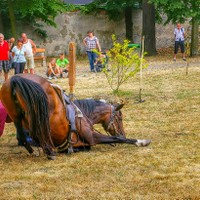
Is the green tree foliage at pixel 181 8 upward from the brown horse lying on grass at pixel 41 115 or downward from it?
upward

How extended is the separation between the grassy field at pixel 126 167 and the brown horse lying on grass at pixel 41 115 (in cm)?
25

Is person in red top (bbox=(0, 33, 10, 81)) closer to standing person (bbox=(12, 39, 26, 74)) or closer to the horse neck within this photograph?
standing person (bbox=(12, 39, 26, 74))

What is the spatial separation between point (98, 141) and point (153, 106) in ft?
15.6

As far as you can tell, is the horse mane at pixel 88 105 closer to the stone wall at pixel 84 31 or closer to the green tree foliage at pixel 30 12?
the green tree foliage at pixel 30 12

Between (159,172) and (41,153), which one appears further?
(41,153)

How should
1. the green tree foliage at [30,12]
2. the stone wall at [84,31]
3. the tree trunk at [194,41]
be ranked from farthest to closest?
the stone wall at [84,31] → the green tree foliage at [30,12] → the tree trunk at [194,41]

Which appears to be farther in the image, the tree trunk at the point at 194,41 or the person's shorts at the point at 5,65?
the tree trunk at the point at 194,41

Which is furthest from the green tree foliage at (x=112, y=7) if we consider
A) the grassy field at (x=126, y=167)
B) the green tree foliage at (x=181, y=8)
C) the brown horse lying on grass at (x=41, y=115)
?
the brown horse lying on grass at (x=41, y=115)

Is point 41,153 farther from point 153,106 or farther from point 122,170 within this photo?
point 153,106

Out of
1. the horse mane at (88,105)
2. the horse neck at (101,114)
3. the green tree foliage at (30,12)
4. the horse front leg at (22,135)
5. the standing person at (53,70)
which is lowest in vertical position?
the standing person at (53,70)

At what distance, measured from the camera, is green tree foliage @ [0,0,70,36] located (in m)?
27.1

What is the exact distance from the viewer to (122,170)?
6688mm

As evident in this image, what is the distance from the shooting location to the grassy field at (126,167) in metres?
5.77

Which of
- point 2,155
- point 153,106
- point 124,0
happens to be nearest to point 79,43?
point 124,0
